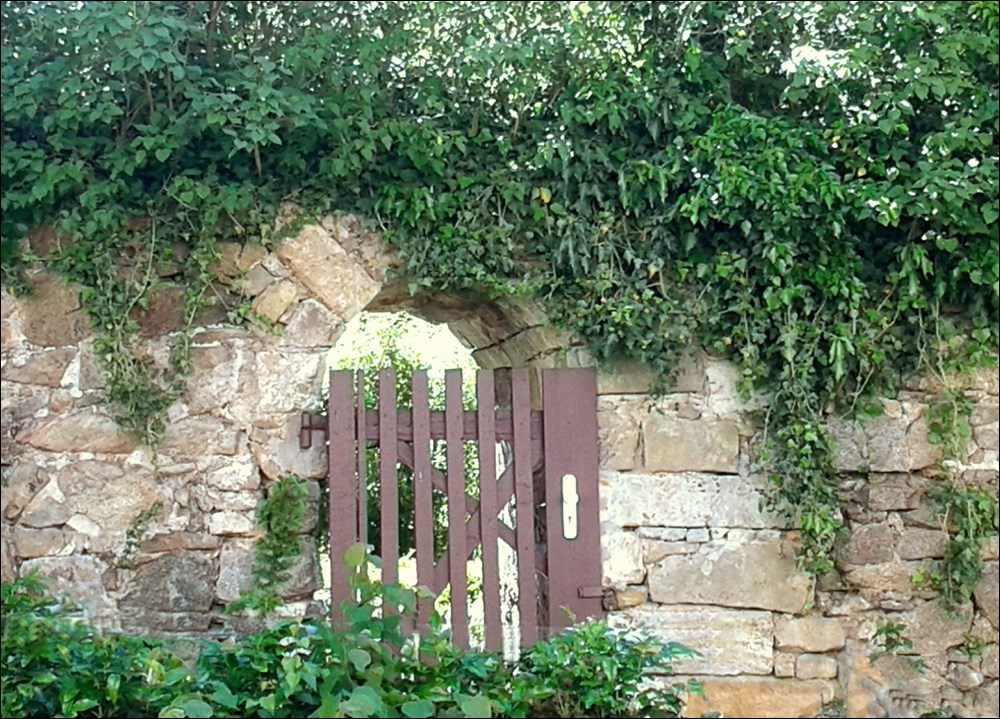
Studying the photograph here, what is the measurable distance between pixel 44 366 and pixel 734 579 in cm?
266

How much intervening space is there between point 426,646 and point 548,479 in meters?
0.84

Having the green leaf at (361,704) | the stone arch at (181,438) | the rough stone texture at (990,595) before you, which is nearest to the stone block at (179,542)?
the stone arch at (181,438)

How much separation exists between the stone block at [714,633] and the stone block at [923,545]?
56 centimetres

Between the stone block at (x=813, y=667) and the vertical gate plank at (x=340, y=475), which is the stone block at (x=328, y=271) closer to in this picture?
the vertical gate plank at (x=340, y=475)

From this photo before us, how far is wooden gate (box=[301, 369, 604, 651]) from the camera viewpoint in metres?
4.01

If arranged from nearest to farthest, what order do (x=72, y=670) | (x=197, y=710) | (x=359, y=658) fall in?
(x=197, y=710) < (x=359, y=658) < (x=72, y=670)

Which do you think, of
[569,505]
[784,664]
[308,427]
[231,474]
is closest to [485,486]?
[569,505]

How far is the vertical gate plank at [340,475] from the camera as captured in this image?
3.97 m

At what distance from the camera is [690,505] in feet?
13.5

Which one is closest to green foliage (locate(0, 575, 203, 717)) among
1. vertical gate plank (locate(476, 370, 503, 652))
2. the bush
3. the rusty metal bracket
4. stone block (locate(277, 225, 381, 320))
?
the bush

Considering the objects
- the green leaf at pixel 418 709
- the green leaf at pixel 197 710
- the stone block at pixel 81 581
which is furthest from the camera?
the stone block at pixel 81 581

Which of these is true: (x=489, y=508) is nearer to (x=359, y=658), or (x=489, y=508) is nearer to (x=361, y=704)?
(x=359, y=658)

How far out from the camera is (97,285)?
4.04 meters

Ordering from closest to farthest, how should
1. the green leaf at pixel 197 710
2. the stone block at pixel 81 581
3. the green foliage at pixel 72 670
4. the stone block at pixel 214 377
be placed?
1. the green leaf at pixel 197 710
2. the green foliage at pixel 72 670
3. the stone block at pixel 81 581
4. the stone block at pixel 214 377
